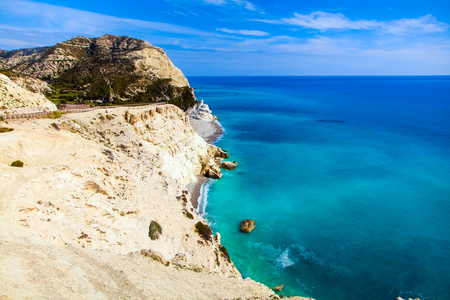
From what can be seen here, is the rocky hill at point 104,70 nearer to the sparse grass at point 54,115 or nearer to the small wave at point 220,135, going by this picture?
the small wave at point 220,135

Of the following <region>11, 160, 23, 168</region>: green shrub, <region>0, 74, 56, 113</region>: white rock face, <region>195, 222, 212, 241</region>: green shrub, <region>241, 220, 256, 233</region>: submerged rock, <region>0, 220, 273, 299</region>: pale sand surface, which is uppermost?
<region>0, 74, 56, 113</region>: white rock face

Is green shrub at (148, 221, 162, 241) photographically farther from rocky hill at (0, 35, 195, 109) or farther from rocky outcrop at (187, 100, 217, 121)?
rocky outcrop at (187, 100, 217, 121)

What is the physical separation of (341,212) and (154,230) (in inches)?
889

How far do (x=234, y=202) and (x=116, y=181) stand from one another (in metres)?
17.0

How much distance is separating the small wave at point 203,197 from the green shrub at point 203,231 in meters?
8.10

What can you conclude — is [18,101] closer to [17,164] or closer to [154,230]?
[17,164]

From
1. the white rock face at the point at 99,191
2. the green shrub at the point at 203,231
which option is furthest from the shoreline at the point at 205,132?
the green shrub at the point at 203,231

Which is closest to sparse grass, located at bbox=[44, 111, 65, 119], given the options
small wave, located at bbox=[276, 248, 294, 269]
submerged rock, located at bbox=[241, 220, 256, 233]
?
submerged rock, located at bbox=[241, 220, 256, 233]

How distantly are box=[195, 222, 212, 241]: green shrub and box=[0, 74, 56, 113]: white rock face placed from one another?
67.4 ft

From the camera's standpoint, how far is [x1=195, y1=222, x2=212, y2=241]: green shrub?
71.5 ft

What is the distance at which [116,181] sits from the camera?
822 inches

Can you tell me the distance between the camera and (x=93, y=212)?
1711cm

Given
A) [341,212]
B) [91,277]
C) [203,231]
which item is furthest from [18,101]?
[341,212]

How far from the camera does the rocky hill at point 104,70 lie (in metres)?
67.4
